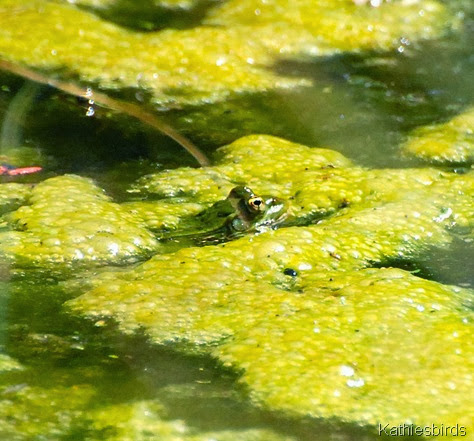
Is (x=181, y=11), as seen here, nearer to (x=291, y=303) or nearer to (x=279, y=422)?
(x=291, y=303)

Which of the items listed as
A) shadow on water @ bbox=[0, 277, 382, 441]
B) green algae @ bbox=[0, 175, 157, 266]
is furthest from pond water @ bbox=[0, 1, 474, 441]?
green algae @ bbox=[0, 175, 157, 266]

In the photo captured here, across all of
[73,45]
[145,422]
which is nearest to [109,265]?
[145,422]

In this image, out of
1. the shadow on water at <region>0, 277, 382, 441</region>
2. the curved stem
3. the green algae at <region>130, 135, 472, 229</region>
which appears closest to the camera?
the shadow on water at <region>0, 277, 382, 441</region>

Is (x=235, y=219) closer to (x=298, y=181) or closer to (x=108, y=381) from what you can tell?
(x=298, y=181)

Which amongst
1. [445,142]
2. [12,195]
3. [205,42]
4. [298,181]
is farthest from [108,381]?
[205,42]

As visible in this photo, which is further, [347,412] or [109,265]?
[109,265]

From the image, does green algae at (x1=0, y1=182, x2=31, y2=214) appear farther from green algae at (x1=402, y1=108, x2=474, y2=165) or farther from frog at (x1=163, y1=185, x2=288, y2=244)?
green algae at (x1=402, y1=108, x2=474, y2=165)
